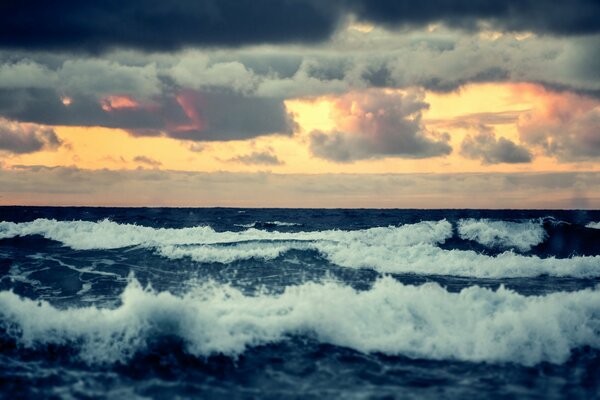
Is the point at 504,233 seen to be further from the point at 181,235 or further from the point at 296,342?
the point at 296,342

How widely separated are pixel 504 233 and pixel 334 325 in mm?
24226

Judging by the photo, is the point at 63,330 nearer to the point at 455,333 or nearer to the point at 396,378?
the point at 396,378

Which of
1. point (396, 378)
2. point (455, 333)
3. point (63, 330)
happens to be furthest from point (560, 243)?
point (63, 330)

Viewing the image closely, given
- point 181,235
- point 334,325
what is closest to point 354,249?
point 181,235

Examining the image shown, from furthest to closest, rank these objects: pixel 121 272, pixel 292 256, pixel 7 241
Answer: pixel 7 241 < pixel 292 256 < pixel 121 272

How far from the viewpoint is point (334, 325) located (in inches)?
424

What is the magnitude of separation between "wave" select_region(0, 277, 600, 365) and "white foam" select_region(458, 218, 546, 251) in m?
19.2

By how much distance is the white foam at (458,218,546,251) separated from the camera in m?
30.8

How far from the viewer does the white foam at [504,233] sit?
1213 inches

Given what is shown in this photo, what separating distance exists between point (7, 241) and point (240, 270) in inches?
709

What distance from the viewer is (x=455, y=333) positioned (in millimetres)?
10609

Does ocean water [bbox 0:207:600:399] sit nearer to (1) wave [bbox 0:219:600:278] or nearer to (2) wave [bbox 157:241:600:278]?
(2) wave [bbox 157:241:600:278]

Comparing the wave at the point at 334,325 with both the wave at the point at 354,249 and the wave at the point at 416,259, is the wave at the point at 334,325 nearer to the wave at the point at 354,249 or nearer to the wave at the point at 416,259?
the wave at the point at 416,259

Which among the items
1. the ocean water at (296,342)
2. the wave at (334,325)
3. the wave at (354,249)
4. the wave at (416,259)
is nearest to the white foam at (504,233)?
the wave at (354,249)
